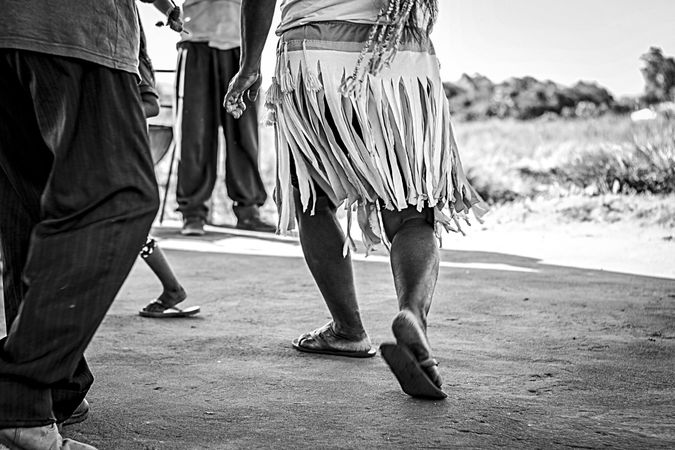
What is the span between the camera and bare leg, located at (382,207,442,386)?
2434 millimetres

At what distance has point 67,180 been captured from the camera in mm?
1916

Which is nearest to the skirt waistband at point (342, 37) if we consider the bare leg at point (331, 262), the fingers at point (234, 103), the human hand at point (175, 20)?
the fingers at point (234, 103)

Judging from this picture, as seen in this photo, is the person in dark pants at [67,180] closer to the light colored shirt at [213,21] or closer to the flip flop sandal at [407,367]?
the flip flop sandal at [407,367]

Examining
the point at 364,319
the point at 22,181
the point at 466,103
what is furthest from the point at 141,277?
the point at 466,103

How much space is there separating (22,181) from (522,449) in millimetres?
1236

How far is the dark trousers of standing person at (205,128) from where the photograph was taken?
6547 millimetres

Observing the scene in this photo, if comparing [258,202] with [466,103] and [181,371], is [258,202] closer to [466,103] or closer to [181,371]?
[181,371]

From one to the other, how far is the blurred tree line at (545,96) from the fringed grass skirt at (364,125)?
1566 centimetres

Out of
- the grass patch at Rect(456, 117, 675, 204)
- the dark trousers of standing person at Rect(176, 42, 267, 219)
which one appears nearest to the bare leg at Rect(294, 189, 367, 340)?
the dark trousers of standing person at Rect(176, 42, 267, 219)

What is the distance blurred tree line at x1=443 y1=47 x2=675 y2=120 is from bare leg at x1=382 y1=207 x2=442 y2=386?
15.7m

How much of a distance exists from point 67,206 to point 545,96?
19.9 metres

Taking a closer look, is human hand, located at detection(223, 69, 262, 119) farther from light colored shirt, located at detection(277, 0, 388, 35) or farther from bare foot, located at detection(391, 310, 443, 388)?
bare foot, located at detection(391, 310, 443, 388)

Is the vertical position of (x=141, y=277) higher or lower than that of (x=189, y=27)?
lower

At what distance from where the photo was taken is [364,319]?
373 centimetres
